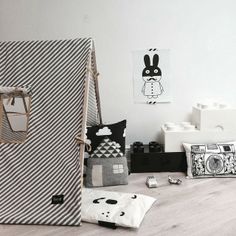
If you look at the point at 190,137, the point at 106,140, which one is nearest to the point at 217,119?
the point at 190,137

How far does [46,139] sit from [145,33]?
3.94 feet

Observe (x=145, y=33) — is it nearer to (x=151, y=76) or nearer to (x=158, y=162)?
(x=151, y=76)

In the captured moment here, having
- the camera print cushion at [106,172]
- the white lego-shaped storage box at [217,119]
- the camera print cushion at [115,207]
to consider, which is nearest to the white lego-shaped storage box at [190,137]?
the white lego-shaped storage box at [217,119]

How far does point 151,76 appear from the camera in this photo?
2.26 m

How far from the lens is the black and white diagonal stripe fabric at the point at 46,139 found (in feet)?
4.63

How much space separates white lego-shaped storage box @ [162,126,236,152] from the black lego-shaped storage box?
0.17 feet

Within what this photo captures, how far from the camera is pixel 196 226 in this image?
1348 millimetres

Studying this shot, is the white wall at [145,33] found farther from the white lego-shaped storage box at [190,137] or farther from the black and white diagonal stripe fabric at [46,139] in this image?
the black and white diagonal stripe fabric at [46,139]

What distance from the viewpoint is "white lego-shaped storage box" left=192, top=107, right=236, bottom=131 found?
81.6 inches

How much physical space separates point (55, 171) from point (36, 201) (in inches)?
6.8

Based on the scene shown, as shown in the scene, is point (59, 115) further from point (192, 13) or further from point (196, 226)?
point (192, 13)

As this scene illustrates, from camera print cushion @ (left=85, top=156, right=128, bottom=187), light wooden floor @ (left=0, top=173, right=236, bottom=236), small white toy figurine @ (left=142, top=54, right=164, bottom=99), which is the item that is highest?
small white toy figurine @ (left=142, top=54, right=164, bottom=99)

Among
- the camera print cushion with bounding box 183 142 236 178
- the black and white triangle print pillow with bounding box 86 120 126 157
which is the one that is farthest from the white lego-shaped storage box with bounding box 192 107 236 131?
the black and white triangle print pillow with bounding box 86 120 126 157

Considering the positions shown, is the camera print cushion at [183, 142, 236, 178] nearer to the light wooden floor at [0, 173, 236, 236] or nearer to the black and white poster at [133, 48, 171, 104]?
the light wooden floor at [0, 173, 236, 236]
